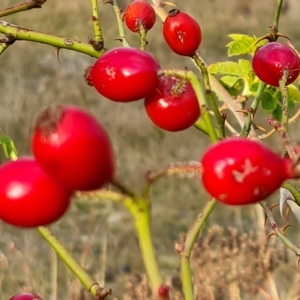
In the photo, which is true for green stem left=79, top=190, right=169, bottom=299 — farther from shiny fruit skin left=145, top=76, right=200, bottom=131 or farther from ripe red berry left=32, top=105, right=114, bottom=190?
shiny fruit skin left=145, top=76, right=200, bottom=131

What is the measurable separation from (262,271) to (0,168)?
233cm

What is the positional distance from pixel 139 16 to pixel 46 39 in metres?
0.26

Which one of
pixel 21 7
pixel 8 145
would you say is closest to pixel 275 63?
pixel 21 7

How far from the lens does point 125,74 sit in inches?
25.4

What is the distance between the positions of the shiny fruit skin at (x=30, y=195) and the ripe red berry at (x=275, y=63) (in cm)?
42

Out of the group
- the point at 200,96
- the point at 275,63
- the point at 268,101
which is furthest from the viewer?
the point at 268,101

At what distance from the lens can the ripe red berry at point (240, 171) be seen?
1.56 feet

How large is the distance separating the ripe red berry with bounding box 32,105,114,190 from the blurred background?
2.21 meters

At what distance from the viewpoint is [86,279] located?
24.1 inches

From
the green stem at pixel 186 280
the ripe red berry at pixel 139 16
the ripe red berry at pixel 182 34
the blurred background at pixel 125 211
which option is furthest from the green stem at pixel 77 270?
the blurred background at pixel 125 211

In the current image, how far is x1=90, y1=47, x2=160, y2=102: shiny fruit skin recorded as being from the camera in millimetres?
644

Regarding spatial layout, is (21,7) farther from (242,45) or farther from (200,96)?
(242,45)

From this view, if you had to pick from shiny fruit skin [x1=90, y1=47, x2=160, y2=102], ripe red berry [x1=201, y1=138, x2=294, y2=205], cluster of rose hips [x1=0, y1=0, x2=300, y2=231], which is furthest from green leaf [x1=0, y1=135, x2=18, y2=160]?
ripe red berry [x1=201, y1=138, x2=294, y2=205]

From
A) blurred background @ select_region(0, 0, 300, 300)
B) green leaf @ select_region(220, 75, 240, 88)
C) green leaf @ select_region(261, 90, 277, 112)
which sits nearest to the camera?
green leaf @ select_region(261, 90, 277, 112)
